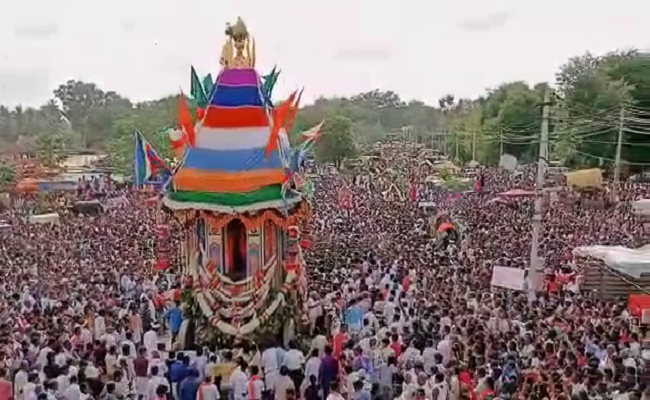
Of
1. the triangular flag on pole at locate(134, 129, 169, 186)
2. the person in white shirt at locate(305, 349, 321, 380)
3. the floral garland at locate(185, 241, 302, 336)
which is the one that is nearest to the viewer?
the person in white shirt at locate(305, 349, 321, 380)

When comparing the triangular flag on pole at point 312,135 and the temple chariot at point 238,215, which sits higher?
the triangular flag on pole at point 312,135

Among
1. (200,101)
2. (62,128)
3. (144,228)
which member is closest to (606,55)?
(144,228)

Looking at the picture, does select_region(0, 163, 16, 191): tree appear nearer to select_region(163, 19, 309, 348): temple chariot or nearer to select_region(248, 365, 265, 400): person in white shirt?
select_region(163, 19, 309, 348): temple chariot

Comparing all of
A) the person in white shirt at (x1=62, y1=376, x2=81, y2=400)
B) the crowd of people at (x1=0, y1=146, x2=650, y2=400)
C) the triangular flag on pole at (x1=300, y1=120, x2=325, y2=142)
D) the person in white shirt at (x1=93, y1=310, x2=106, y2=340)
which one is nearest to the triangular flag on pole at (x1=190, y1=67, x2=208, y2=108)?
the triangular flag on pole at (x1=300, y1=120, x2=325, y2=142)

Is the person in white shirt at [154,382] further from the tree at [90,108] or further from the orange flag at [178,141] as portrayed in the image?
the tree at [90,108]

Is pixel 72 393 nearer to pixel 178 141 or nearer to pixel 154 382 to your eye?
pixel 154 382

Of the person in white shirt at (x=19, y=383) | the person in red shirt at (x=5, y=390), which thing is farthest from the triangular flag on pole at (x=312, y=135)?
the person in red shirt at (x=5, y=390)
